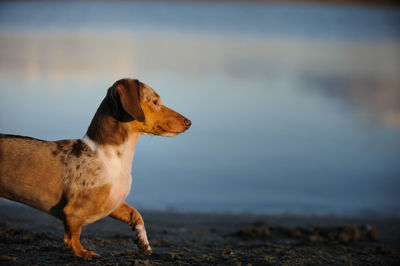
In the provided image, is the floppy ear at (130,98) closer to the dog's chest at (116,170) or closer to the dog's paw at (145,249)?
the dog's chest at (116,170)

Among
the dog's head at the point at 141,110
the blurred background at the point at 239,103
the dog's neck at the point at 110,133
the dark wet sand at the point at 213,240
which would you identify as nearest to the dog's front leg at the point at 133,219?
the dark wet sand at the point at 213,240

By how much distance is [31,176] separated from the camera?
5168mm

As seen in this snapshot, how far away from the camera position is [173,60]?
25.4 metres

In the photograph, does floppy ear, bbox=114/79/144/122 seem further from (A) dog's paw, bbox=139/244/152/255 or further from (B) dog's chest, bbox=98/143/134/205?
(A) dog's paw, bbox=139/244/152/255

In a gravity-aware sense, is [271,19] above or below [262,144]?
above

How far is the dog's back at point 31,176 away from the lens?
5.17 metres

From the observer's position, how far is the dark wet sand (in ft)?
19.3

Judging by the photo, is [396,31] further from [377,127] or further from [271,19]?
[377,127]

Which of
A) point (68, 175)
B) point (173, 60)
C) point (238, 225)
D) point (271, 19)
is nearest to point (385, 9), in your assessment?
point (271, 19)

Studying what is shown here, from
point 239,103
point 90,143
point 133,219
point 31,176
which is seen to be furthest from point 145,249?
point 239,103

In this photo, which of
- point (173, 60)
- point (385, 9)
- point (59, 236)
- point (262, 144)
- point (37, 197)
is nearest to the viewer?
point (37, 197)

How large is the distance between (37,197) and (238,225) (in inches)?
168

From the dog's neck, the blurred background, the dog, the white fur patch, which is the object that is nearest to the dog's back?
the dog

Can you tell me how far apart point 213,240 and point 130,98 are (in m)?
3.08
